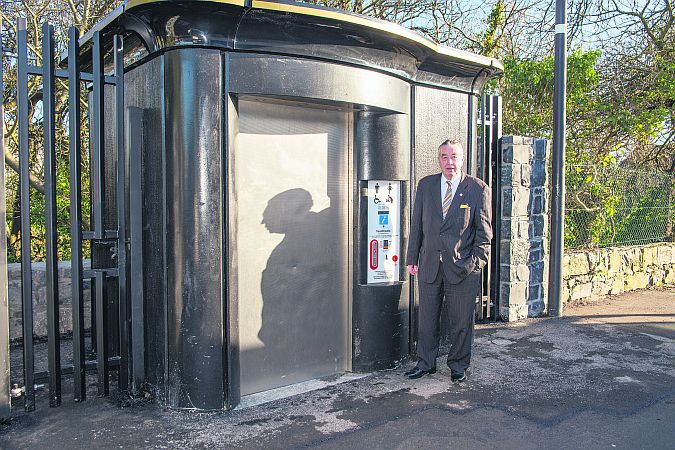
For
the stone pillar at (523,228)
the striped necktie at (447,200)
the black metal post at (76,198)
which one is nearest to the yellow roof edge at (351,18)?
the striped necktie at (447,200)

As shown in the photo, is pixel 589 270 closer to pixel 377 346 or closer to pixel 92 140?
pixel 377 346

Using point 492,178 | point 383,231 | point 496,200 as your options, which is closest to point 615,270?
point 496,200

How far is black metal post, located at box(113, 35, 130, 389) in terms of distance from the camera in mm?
4209

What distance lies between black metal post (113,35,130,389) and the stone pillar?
4448mm

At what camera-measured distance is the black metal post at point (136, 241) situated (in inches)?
170

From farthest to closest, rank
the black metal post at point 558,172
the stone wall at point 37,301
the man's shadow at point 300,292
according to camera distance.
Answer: the black metal post at point 558,172 → the stone wall at point 37,301 → the man's shadow at point 300,292

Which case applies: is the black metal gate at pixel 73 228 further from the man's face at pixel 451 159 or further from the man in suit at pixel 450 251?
the man's face at pixel 451 159

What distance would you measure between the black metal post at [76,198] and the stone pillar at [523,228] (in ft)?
15.6

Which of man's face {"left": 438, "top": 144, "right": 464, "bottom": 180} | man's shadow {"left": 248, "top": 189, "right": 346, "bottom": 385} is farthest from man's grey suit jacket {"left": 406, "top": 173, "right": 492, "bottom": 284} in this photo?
man's shadow {"left": 248, "top": 189, "right": 346, "bottom": 385}

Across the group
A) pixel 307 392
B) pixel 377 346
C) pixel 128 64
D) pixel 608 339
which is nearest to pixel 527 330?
pixel 608 339

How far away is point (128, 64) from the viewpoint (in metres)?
4.61

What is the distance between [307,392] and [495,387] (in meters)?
1.46

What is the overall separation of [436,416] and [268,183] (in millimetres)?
2028

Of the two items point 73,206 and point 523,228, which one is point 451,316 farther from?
point 73,206
